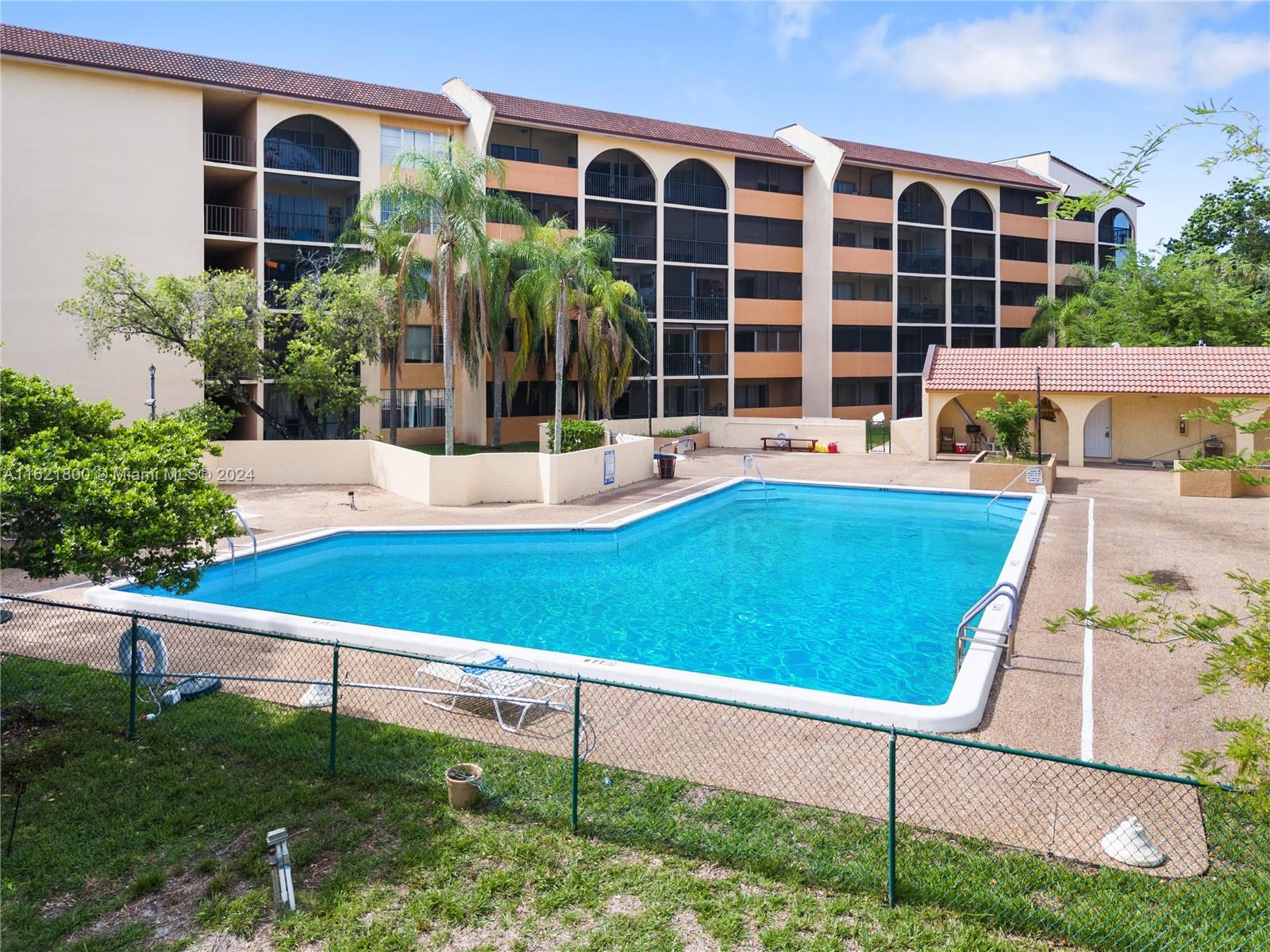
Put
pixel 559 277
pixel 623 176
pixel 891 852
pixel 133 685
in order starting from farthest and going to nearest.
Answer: pixel 623 176 → pixel 559 277 → pixel 133 685 → pixel 891 852

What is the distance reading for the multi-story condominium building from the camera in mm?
32375

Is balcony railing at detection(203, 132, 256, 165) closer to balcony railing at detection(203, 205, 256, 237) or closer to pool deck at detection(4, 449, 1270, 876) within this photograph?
balcony railing at detection(203, 205, 256, 237)

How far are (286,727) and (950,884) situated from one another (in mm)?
6887

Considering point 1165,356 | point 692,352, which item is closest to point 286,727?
point 1165,356

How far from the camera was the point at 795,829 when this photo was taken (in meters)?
8.02

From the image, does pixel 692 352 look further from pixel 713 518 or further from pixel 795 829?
pixel 795 829

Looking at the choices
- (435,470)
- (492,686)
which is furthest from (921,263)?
(492,686)

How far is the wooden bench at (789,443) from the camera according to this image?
4038cm

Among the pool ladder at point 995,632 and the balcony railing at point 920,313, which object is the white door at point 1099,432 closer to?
the balcony railing at point 920,313

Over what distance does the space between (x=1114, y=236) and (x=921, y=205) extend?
17348 millimetres

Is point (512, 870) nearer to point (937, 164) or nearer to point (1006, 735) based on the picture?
point (1006, 735)

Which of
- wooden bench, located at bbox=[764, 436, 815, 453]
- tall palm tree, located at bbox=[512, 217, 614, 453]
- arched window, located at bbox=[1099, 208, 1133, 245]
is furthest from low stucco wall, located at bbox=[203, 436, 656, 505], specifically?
arched window, located at bbox=[1099, 208, 1133, 245]

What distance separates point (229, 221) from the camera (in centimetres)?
3619

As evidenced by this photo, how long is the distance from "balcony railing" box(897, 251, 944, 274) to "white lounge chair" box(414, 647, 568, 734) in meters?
45.6
